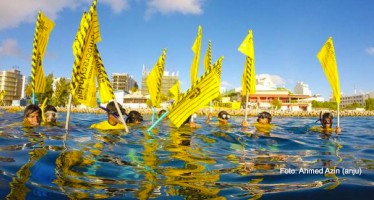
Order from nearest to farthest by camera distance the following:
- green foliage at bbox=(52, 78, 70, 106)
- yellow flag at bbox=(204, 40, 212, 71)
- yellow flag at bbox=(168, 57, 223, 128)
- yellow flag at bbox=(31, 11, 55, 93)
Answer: yellow flag at bbox=(168, 57, 223, 128), yellow flag at bbox=(31, 11, 55, 93), yellow flag at bbox=(204, 40, 212, 71), green foliage at bbox=(52, 78, 70, 106)

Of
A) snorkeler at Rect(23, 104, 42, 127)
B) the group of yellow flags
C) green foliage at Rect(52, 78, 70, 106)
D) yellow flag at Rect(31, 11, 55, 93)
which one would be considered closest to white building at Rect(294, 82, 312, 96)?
green foliage at Rect(52, 78, 70, 106)

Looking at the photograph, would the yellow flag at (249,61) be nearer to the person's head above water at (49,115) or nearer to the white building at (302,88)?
the person's head above water at (49,115)

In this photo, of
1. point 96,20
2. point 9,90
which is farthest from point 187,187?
point 9,90

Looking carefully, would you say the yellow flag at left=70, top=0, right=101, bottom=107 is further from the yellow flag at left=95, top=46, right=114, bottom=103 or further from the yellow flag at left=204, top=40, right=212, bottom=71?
the yellow flag at left=204, top=40, right=212, bottom=71

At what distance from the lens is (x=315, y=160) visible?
238 inches

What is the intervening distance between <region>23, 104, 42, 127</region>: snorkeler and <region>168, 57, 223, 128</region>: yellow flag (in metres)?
5.92

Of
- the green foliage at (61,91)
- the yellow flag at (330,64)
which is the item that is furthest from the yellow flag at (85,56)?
the green foliage at (61,91)

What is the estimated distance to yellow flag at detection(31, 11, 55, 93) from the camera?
9562 mm

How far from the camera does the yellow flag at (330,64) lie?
408 inches

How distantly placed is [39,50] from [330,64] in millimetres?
10570

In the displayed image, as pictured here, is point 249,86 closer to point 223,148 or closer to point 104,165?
point 223,148

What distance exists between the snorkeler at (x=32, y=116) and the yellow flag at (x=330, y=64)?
1058 centimetres

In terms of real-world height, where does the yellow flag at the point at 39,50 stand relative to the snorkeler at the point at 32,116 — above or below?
above

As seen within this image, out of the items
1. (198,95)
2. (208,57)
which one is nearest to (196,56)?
(208,57)
